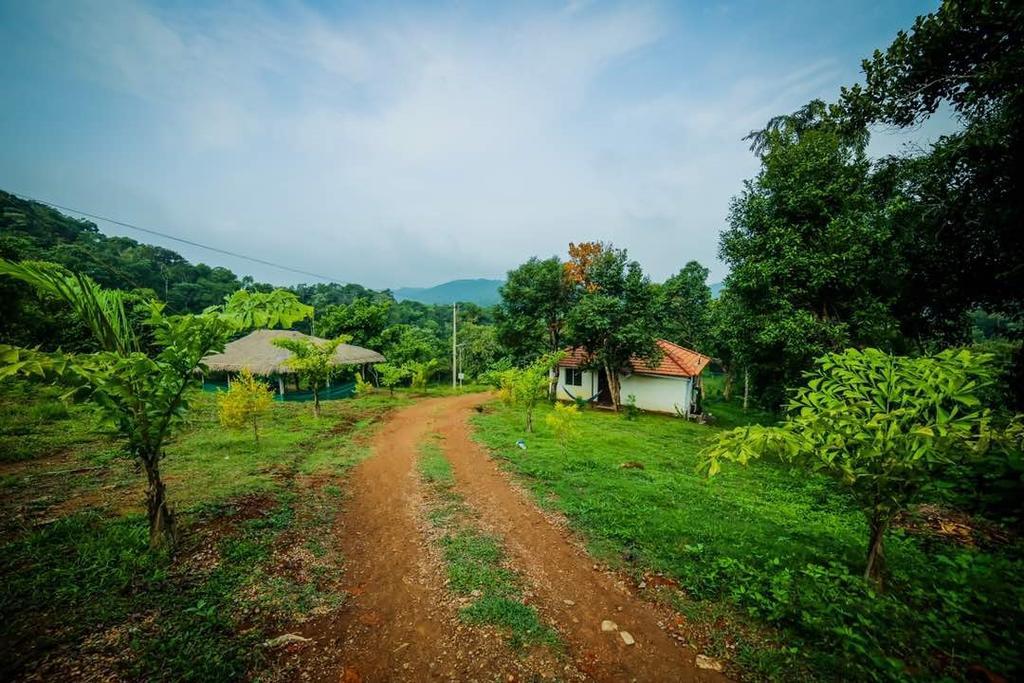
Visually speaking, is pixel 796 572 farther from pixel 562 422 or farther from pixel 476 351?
pixel 476 351

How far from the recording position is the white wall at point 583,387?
75.0 feet

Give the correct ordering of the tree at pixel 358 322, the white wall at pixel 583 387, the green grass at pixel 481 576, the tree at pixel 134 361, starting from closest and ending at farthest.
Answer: the tree at pixel 134 361, the green grass at pixel 481 576, the white wall at pixel 583 387, the tree at pixel 358 322

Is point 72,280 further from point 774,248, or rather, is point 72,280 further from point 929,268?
point 929,268

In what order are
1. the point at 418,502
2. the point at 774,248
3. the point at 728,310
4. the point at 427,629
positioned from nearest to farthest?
the point at 427,629
the point at 418,502
the point at 774,248
the point at 728,310

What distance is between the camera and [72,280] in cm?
400

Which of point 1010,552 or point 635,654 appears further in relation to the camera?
point 1010,552

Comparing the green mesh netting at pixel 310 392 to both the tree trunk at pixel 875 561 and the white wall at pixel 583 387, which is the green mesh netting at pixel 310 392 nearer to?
the white wall at pixel 583 387

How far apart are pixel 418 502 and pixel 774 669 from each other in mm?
5746

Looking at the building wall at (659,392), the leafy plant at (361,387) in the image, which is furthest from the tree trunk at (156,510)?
the building wall at (659,392)

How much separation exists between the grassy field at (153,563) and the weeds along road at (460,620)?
1.39 feet

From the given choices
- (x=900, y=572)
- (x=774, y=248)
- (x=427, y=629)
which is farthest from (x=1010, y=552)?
(x=774, y=248)

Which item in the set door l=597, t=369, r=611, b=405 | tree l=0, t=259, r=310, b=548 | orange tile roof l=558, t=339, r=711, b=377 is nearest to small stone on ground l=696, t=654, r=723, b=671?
tree l=0, t=259, r=310, b=548

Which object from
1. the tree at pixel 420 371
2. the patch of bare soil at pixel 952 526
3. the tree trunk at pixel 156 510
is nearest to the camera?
the tree trunk at pixel 156 510

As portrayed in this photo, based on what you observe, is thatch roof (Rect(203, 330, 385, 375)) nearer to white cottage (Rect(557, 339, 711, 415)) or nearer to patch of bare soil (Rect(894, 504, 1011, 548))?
white cottage (Rect(557, 339, 711, 415))
